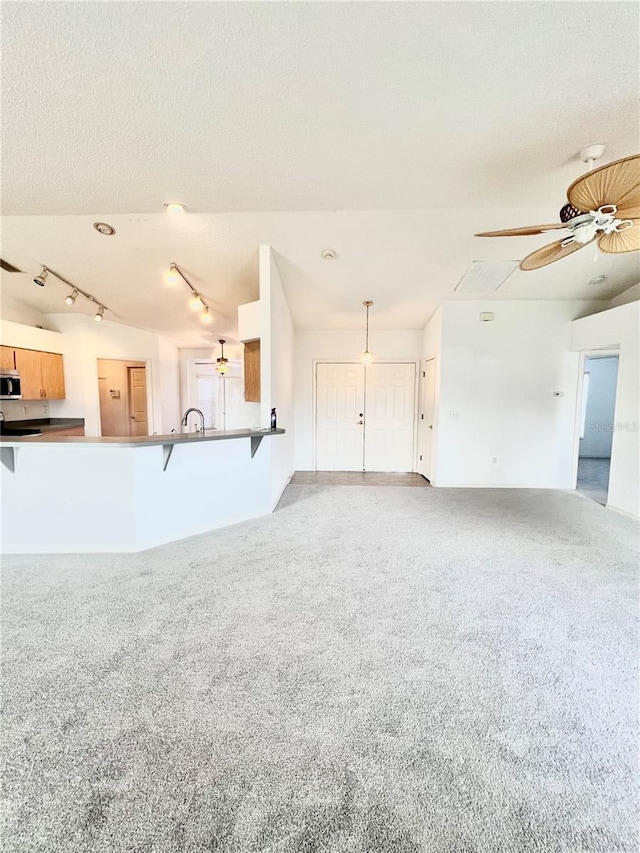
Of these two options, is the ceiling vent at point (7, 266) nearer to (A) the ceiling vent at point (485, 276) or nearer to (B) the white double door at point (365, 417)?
(B) the white double door at point (365, 417)

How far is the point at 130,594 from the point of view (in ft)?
7.45

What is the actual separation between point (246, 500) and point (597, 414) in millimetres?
8155

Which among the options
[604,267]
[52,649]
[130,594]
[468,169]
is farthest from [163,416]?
[604,267]

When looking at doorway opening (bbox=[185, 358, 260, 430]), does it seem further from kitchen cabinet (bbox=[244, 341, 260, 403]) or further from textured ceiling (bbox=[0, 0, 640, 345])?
textured ceiling (bbox=[0, 0, 640, 345])

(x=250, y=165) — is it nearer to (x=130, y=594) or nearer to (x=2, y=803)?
(x=130, y=594)

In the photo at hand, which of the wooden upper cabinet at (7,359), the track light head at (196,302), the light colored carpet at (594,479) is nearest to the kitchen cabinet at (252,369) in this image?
the track light head at (196,302)

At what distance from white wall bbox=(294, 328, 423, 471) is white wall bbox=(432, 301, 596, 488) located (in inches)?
44.9

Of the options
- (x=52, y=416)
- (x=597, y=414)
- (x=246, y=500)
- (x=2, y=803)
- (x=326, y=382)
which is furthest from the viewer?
(x=597, y=414)

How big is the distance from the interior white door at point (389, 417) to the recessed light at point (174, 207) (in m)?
3.92

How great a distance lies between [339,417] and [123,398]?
425cm

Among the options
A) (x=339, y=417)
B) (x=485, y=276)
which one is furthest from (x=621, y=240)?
(x=339, y=417)

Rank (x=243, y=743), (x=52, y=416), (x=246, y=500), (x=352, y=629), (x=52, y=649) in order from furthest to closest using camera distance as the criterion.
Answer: (x=52, y=416) → (x=246, y=500) → (x=352, y=629) → (x=52, y=649) → (x=243, y=743)

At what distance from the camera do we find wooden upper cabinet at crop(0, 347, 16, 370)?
458 cm

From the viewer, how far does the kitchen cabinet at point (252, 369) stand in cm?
414
